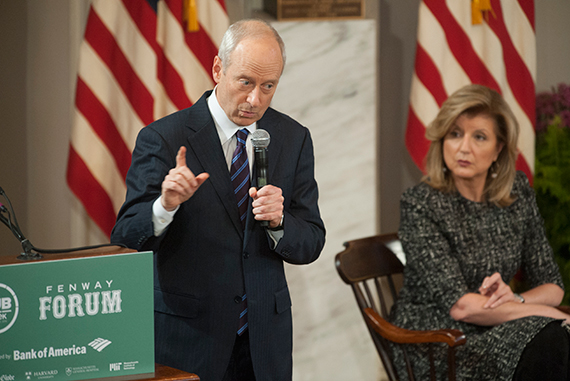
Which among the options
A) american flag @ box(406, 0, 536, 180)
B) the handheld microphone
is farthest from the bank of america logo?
american flag @ box(406, 0, 536, 180)

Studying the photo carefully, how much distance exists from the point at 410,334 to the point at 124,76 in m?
1.92

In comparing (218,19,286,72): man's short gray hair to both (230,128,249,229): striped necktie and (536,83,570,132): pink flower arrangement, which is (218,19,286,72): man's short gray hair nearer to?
(230,128,249,229): striped necktie

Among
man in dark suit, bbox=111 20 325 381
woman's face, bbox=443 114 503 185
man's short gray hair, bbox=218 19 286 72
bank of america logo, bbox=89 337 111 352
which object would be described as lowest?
bank of america logo, bbox=89 337 111 352

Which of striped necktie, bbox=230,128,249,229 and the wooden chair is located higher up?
striped necktie, bbox=230,128,249,229

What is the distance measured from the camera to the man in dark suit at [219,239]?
162 cm

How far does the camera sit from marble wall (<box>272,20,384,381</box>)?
3.10 m

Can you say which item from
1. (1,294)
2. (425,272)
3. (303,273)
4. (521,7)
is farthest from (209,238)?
(521,7)

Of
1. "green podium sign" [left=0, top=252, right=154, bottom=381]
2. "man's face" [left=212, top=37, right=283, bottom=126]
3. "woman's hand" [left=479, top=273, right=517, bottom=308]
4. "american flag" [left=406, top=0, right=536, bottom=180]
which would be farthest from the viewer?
"american flag" [left=406, top=0, right=536, bottom=180]

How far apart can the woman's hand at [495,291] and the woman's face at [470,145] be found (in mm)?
510

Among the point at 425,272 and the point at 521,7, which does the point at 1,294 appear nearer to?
the point at 425,272

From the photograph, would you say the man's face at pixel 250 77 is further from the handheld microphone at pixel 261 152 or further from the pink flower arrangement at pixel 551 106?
the pink flower arrangement at pixel 551 106

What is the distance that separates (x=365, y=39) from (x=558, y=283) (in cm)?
156

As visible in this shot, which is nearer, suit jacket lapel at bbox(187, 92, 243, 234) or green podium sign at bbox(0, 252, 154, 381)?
green podium sign at bbox(0, 252, 154, 381)

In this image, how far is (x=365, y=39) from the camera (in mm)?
3129
